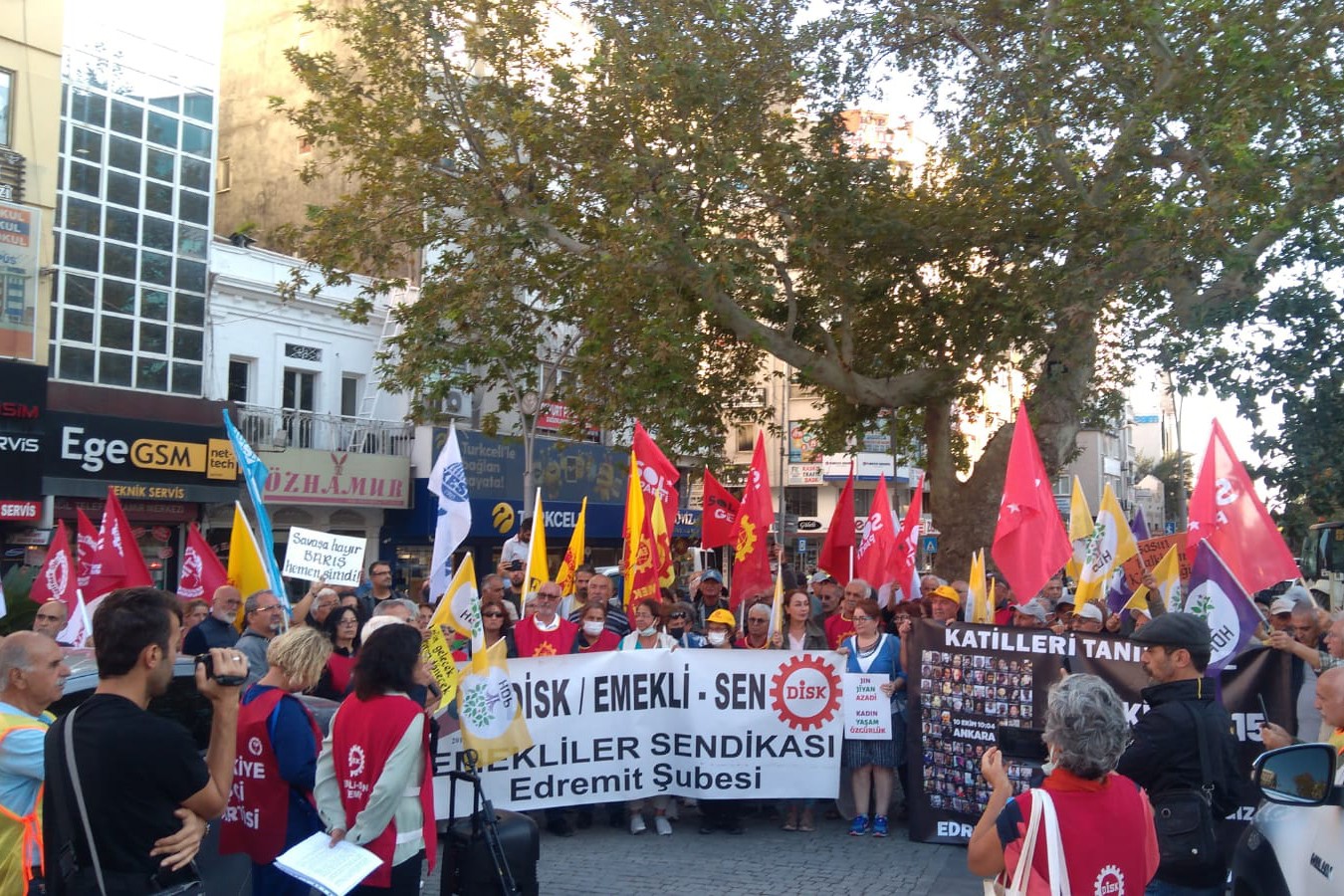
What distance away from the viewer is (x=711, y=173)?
14727 millimetres

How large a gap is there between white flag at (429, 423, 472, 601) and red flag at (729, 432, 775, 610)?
2.63 meters

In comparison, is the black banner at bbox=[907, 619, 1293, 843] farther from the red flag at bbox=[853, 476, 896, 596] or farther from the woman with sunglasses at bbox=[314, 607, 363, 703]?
the red flag at bbox=[853, 476, 896, 596]

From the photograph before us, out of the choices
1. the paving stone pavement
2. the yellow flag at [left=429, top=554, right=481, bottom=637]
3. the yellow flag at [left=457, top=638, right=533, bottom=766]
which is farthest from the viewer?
the yellow flag at [left=429, top=554, right=481, bottom=637]

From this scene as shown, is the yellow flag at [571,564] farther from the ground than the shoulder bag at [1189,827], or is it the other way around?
the yellow flag at [571,564]

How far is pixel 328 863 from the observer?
4.65m

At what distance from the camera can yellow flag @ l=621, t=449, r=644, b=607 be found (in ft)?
35.3

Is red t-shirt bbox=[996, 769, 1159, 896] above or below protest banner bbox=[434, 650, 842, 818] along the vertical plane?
above

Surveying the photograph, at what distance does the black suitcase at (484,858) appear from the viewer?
6004 millimetres

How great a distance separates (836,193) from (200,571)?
898 cm

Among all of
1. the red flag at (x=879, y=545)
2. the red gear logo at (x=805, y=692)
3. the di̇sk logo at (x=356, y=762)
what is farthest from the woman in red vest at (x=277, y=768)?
the red flag at (x=879, y=545)

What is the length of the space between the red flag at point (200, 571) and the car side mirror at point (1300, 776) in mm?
9307

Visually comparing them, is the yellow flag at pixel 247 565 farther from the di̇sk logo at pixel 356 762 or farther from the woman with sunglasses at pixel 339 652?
the di̇sk logo at pixel 356 762

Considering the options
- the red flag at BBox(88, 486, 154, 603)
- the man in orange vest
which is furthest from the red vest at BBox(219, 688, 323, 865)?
the red flag at BBox(88, 486, 154, 603)

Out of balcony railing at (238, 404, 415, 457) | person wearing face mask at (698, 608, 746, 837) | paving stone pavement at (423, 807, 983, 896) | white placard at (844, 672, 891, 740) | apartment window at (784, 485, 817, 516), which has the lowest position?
paving stone pavement at (423, 807, 983, 896)
